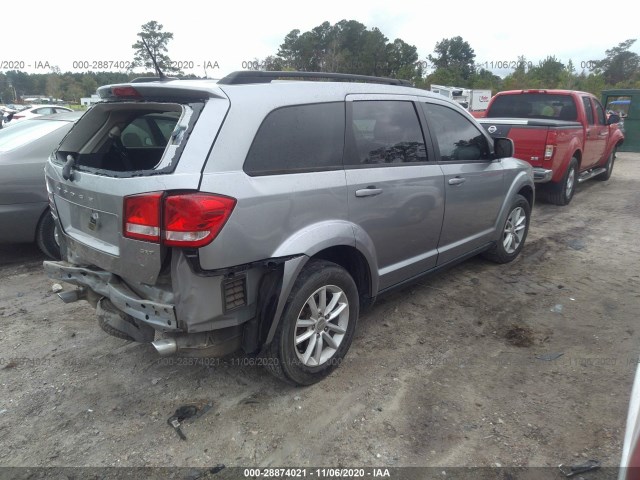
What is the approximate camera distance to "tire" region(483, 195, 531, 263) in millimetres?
5055

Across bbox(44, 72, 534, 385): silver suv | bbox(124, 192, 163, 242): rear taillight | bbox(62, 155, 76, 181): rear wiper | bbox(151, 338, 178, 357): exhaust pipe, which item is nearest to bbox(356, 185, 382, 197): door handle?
bbox(44, 72, 534, 385): silver suv

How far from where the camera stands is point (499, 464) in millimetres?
2424

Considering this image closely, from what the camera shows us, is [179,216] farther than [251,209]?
No

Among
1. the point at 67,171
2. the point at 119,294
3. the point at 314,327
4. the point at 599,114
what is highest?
the point at 599,114

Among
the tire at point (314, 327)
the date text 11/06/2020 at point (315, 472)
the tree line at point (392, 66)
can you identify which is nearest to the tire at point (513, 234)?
the tire at point (314, 327)

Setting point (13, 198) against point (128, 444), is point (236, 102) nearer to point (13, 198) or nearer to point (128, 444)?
point (128, 444)

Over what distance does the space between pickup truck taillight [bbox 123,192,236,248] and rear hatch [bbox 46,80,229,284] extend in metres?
0.01

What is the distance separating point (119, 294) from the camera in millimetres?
2650

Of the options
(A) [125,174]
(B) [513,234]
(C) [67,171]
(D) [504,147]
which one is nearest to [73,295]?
(C) [67,171]

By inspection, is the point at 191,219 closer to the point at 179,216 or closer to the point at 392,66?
the point at 179,216

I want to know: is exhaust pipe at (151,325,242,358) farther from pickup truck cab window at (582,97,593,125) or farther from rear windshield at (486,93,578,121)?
pickup truck cab window at (582,97,593,125)

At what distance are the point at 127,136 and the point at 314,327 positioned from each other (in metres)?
2.02

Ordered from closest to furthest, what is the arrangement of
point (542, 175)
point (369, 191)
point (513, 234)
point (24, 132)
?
point (369, 191), point (24, 132), point (513, 234), point (542, 175)

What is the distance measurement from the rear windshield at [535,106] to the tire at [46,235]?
7.87 metres
